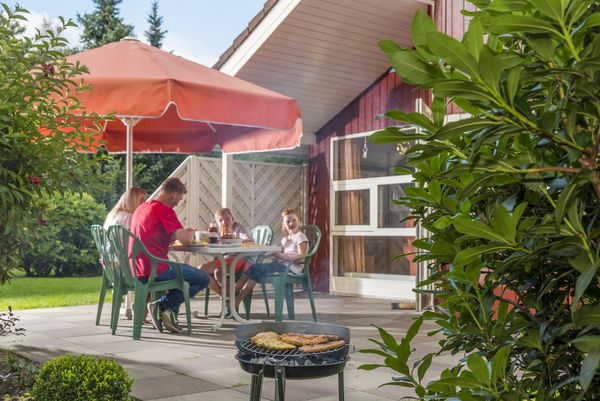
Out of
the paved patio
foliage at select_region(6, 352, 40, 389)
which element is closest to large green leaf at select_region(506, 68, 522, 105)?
the paved patio

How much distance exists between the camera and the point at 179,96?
17.3 feet

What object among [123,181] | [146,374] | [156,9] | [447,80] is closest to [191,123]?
[146,374]

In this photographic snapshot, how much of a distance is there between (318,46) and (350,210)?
243cm

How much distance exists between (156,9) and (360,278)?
15806 millimetres

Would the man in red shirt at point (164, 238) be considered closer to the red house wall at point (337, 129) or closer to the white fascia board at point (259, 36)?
the white fascia board at point (259, 36)

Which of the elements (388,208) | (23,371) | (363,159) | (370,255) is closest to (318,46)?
(363,159)

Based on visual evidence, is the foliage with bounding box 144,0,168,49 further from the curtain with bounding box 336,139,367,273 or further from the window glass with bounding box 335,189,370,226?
the window glass with bounding box 335,189,370,226

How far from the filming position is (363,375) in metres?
4.33

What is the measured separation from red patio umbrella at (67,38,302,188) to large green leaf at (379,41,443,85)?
3.78 metres

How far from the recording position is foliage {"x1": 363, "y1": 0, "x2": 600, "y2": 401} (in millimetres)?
→ 882

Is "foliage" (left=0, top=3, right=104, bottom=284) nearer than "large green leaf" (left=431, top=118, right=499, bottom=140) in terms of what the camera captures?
No

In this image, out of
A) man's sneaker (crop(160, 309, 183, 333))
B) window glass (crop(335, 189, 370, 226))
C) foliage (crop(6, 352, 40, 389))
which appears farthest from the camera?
window glass (crop(335, 189, 370, 226))

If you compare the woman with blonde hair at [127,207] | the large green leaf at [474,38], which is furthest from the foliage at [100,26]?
the large green leaf at [474,38]

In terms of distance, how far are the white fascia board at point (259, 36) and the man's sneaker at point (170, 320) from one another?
3730mm
